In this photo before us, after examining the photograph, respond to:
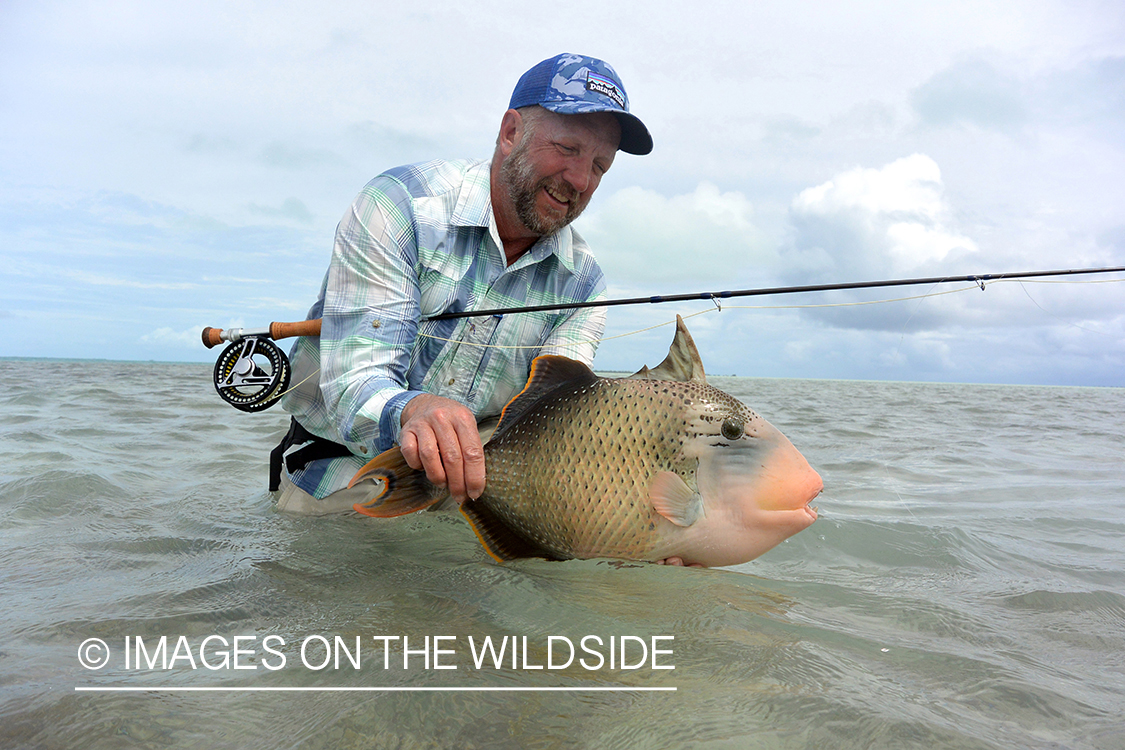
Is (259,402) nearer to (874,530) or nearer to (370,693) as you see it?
(370,693)

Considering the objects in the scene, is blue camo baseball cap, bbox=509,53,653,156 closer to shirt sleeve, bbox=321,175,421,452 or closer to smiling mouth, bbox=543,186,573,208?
smiling mouth, bbox=543,186,573,208

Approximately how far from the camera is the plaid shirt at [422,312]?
256 cm

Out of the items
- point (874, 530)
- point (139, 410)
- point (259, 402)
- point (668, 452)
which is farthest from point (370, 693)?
point (139, 410)

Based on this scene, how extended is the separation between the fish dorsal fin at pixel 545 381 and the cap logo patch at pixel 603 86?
1.17m

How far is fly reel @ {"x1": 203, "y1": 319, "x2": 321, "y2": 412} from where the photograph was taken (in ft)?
9.88

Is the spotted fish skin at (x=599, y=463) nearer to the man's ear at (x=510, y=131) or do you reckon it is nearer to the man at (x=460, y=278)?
the man at (x=460, y=278)

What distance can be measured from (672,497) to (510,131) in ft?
5.72

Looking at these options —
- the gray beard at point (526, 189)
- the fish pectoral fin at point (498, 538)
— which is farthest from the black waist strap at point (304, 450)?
the gray beard at point (526, 189)

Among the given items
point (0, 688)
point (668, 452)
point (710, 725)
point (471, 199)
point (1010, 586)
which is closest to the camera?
point (710, 725)

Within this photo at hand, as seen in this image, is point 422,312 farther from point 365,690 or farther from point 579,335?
point 365,690

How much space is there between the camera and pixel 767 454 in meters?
2.10

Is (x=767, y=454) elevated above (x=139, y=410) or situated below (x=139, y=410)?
above

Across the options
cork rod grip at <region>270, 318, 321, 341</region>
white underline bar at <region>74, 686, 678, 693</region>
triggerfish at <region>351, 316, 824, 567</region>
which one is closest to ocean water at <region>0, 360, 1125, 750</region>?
white underline bar at <region>74, 686, 678, 693</region>

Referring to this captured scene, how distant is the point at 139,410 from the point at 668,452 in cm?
855
